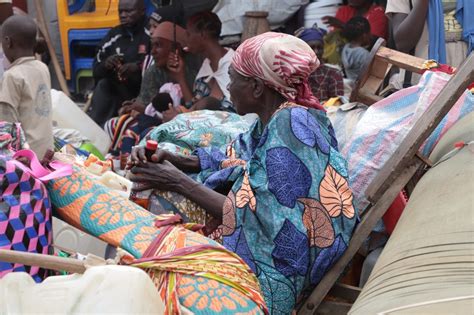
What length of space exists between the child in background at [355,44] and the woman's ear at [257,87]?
3.17 metres

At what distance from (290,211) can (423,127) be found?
22.1 inches

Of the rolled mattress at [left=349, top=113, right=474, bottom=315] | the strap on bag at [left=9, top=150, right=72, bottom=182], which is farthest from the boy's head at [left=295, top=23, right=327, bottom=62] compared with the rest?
the strap on bag at [left=9, top=150, right=72, bottom=182]

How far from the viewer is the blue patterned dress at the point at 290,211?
10.5ft

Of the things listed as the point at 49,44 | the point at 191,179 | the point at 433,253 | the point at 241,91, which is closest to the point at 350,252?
the point at 191,179

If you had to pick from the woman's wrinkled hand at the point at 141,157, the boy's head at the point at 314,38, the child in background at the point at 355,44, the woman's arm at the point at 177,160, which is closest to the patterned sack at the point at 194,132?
the woman's arm at the point at 177,160

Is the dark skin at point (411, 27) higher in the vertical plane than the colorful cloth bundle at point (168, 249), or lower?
lower

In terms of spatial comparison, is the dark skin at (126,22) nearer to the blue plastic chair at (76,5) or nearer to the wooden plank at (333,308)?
the blue plastic chair at (76,5)

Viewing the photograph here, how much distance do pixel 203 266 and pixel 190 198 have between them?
107 centimetres

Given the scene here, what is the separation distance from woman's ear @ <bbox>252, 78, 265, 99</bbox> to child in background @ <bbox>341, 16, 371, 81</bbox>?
10.4 ft

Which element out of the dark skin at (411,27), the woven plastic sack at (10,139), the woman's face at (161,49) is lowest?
the woman's face at (161,49)

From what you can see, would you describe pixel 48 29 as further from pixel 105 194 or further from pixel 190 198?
pixel 105 194

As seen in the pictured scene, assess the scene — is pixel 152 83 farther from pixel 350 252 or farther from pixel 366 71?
pixel 350 252

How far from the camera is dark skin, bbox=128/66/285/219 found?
339 cm

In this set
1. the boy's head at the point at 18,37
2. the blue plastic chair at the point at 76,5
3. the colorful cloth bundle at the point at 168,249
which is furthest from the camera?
the blue plastic chair at the point at 76,5
